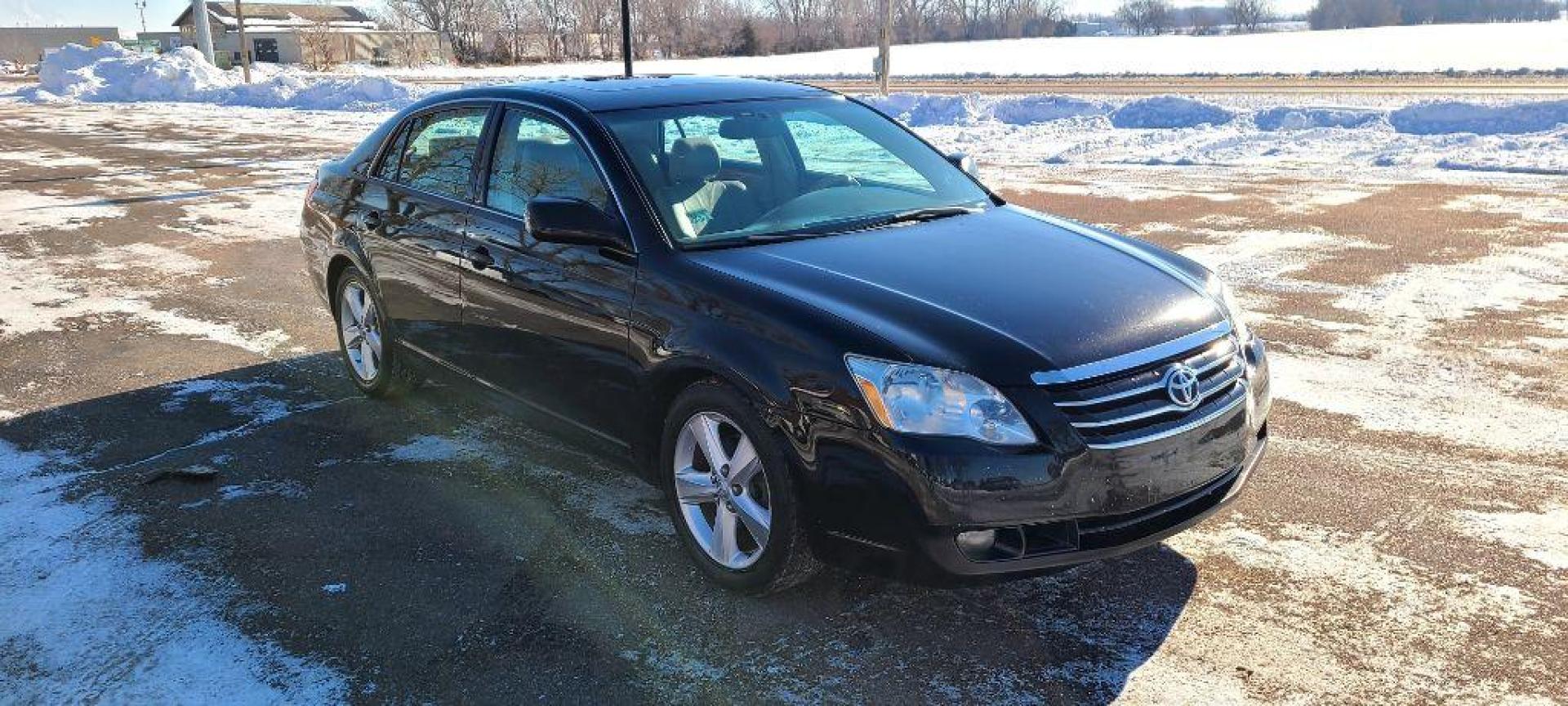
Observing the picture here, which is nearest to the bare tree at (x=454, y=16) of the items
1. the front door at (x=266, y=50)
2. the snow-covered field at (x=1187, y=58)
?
the front door at (x=266, y=50)

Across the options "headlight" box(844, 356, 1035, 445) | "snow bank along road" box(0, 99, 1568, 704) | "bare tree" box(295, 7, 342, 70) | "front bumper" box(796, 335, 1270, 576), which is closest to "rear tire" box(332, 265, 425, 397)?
"snow bank along road" box(0, 99, 1568, 704)

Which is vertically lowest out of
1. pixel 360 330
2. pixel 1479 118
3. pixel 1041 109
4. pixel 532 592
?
pixel 532 592

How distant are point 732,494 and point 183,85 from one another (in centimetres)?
4156

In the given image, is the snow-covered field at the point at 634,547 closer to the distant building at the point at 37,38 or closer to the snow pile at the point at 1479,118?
the snow pile at the point at 1479,118

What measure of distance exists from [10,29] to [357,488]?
5004 inches

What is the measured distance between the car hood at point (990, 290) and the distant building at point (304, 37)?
5797 cm

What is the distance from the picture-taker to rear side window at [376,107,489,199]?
5020 millimetres

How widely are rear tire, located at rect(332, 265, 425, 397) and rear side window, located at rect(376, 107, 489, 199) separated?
62cm

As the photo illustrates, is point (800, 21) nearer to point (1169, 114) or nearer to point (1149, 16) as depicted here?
point (1149, 16)

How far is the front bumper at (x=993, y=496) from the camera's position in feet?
10.5

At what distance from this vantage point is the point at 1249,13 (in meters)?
108

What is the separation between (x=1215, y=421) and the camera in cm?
349

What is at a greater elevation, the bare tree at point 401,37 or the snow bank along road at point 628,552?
the bare tree at point 401,37

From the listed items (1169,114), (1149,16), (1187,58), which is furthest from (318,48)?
(1149,16)
